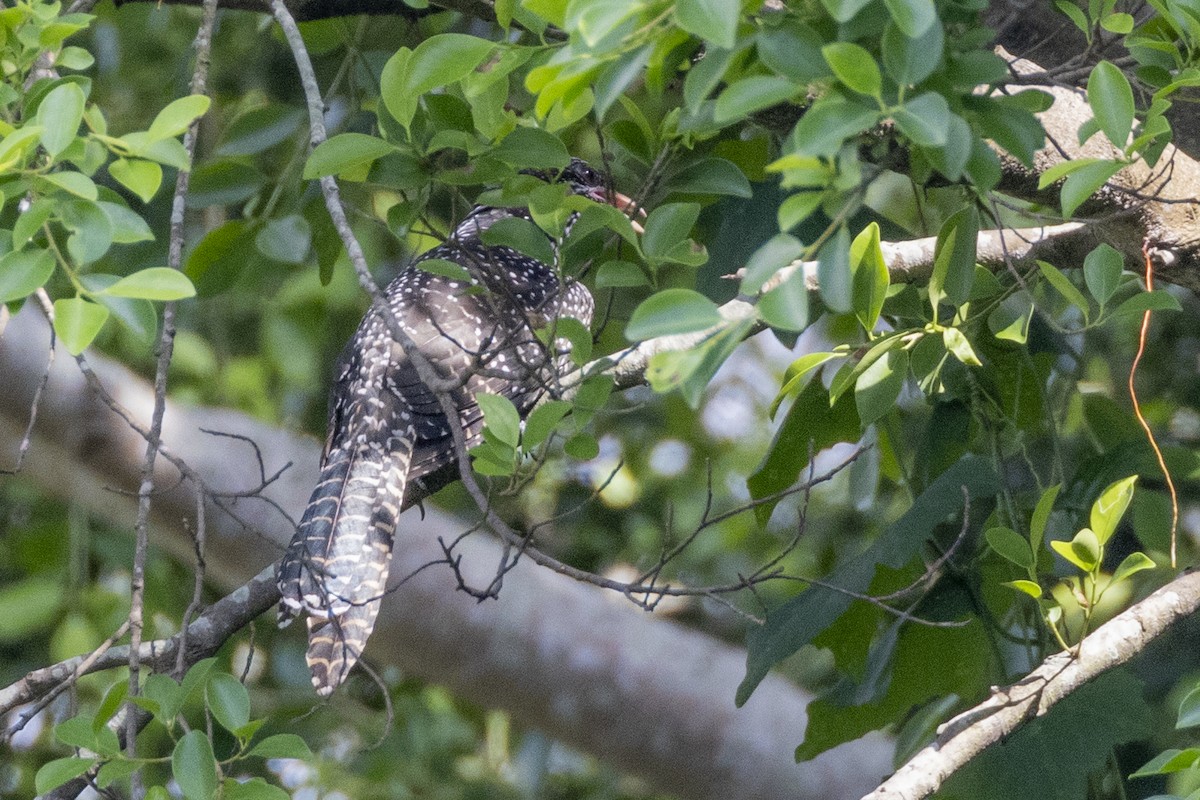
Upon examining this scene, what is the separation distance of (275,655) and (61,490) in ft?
3.45

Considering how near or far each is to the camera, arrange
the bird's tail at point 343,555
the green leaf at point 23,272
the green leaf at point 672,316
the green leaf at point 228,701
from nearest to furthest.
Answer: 1. the green leaf at point 672,316
2. the green leaf at point 23,272
3. the green leaf at point 228,701
4. the bird's tail at point 343,555

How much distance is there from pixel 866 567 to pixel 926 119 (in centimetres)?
135

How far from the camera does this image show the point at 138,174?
1.49 meters

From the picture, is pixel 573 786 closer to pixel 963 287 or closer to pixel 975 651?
pixel 975 651

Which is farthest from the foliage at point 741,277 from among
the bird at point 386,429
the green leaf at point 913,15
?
the bird at point 386,429

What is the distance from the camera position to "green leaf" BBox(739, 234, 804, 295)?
1.11 metres

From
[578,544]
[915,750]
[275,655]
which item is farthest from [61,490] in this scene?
[915,750]

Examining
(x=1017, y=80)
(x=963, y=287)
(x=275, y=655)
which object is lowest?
(x=275, y=655)

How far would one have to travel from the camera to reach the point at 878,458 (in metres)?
3.09

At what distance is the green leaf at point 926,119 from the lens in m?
1.08

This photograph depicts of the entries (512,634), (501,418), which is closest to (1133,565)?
(501,418)

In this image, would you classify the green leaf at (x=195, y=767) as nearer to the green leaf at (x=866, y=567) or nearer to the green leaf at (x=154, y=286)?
the green leaf at (x=154, y=286)

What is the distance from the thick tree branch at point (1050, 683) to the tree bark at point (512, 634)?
72.2 inches

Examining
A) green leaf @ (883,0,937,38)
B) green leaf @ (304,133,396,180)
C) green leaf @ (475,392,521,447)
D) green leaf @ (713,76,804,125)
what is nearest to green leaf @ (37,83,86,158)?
green leaf @ (304,133,396,180)
